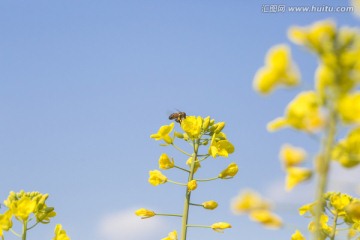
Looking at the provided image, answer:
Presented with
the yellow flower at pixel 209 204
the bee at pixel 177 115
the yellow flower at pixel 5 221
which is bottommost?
the yellow flower at pixel 5 221

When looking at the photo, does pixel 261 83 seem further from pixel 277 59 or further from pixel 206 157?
pixel 206 157

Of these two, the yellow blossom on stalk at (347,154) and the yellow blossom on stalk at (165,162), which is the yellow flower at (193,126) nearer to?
the yellow blossom on stalk at (165,162)

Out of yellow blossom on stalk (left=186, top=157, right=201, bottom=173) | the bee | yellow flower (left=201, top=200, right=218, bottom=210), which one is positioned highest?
the bee

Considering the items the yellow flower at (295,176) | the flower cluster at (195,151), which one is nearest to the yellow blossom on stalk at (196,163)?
the flower cluster at (195,151)

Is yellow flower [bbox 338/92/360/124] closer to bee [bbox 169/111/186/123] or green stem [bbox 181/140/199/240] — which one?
green stem [bbox 181/140/199/240]

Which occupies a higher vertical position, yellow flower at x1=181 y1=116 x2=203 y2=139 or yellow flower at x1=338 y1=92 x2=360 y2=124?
yellow flower at x1=181 y1=116 x2=203 y2=139

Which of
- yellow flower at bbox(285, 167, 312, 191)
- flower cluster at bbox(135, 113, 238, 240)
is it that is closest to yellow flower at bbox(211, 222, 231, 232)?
flower cluster at bbox(135, 113, 238, 240)

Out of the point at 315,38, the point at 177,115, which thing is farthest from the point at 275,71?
the point at 177,115

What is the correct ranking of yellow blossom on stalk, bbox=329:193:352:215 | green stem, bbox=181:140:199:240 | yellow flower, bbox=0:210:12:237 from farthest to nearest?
1. green stem, bbox=181:140:199:240
2. yellow flower, bbox=0:210:12:237
3. yellow blossom on stalk, bbox=329:193:352:215
